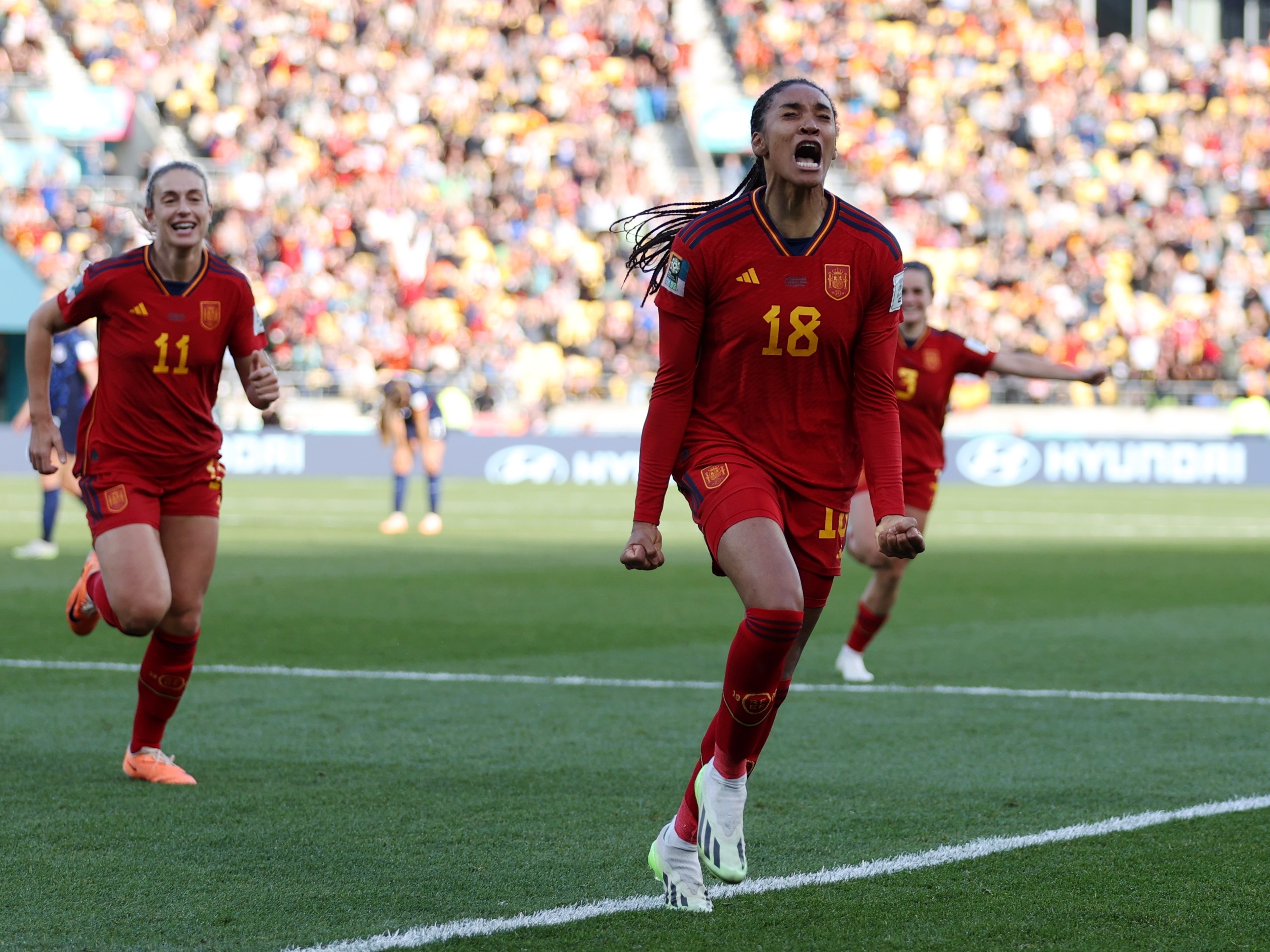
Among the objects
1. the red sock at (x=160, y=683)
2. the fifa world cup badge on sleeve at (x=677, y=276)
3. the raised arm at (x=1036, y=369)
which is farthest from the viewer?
the raised arm at (x=1036, y=369)

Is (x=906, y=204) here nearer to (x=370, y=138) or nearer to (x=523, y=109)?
(x=523, y=109)

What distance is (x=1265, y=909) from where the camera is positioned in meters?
4.56

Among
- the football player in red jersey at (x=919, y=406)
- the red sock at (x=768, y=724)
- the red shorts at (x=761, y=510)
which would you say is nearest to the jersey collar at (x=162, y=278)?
the red shorts at (x=761, y=510)

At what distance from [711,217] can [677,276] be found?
0.21m

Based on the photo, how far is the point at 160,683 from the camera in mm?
6418

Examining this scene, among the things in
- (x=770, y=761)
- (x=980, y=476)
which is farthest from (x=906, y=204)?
(x=770, y=761)

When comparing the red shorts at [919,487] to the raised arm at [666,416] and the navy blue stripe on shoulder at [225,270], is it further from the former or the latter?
the raised arm at [666,416]

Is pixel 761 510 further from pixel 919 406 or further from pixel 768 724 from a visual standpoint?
pixel 919 406

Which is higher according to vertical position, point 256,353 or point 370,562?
point 256,353

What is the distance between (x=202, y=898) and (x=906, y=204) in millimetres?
30516

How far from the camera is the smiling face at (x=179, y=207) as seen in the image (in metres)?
6.10

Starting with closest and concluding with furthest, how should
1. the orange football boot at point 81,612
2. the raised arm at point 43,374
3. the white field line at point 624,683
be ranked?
the raised arm at point 43,374 < the orange football boot at point 81,612 < the white field line at point 624,683

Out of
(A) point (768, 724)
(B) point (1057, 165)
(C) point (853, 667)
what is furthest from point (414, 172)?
(A) point (768, 724)

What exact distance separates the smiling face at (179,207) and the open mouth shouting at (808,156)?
2.47 metres
